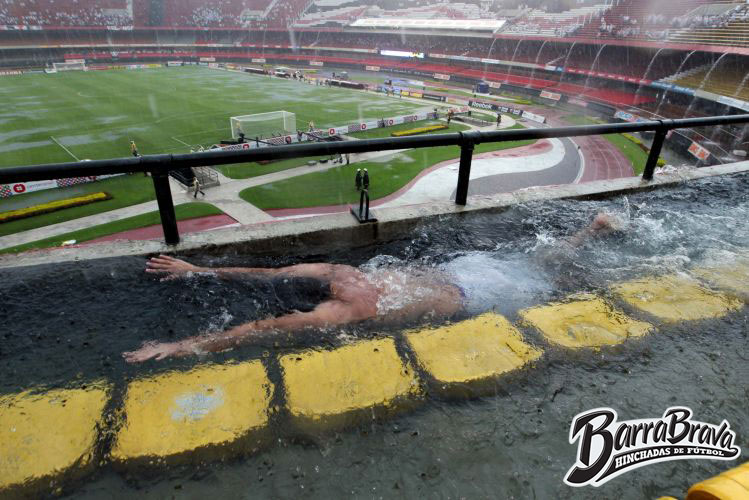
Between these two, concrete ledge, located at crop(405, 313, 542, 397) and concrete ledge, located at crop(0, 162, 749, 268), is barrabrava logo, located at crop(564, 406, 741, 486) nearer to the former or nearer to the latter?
concrete ledge, located at crop(405, 313, 542, 397)

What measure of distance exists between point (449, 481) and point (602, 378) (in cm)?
108

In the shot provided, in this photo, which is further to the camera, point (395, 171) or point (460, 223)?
point (395, 171)

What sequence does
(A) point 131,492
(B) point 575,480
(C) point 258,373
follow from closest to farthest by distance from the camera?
(A) point 131,492 < (B) point 575,480 < (C) point 258,373

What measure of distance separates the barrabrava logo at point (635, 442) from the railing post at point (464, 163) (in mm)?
2498

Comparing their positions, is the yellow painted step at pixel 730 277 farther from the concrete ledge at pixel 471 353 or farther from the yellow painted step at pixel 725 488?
the yellow painted step at pixel 725 488

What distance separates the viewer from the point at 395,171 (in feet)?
76.2

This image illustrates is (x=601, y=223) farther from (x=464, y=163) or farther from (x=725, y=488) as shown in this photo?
(x=725, y=488)

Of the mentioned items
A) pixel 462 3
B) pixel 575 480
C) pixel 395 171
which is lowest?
pixel 395 171

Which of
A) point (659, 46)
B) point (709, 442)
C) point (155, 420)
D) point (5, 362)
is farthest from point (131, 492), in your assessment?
point (659, 46)

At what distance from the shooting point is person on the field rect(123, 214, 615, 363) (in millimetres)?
2580

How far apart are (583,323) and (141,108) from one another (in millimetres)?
40897

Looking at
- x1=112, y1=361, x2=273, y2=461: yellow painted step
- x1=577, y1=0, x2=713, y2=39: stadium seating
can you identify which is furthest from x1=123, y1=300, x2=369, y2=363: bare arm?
x1=577, y1=0, x2=713, y2=39: stadium seating

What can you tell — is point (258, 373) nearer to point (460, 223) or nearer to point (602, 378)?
point (602, 378)

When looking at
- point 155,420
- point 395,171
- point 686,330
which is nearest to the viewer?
point 155,420
